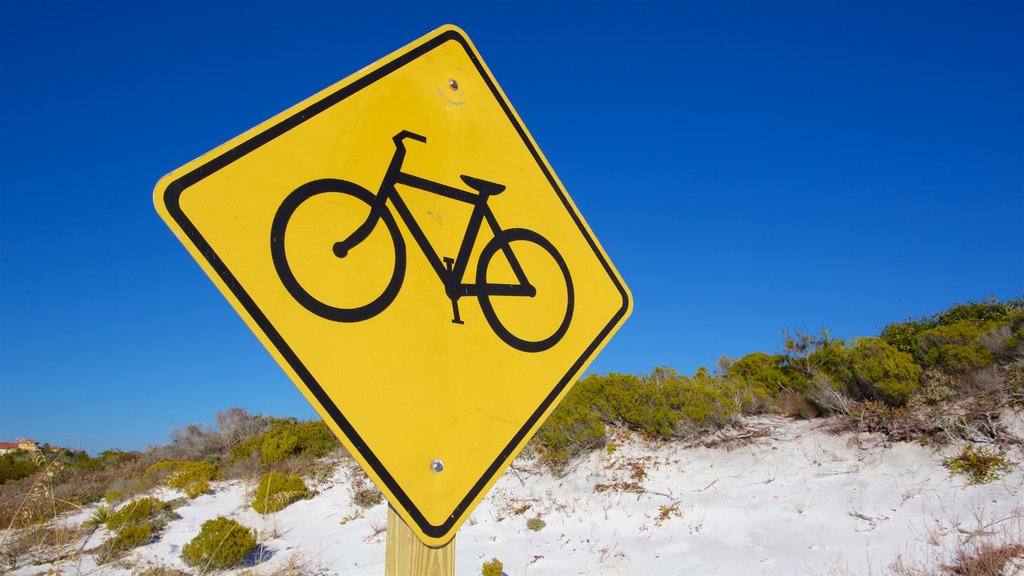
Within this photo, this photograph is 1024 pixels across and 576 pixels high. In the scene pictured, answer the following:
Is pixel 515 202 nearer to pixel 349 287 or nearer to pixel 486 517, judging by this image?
pixel 349 287

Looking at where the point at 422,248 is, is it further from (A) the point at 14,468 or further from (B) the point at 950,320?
(A) the point at 14,468

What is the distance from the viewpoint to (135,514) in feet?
28.7

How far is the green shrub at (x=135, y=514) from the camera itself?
8.23 meters

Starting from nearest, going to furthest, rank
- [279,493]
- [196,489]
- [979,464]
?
1. [979,464]
2. [279,493]
3. [196,489]

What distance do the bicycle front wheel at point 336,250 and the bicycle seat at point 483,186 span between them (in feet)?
1.15

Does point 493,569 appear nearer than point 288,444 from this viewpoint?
Yes

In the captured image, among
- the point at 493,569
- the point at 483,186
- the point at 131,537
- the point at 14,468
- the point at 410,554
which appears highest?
the point at 14,468

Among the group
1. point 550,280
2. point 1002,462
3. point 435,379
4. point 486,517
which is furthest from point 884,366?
point 435,379

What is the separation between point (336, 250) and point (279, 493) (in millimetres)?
10384

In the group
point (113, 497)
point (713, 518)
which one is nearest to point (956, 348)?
point (713, 518)

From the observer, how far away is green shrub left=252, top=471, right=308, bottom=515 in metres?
9.85

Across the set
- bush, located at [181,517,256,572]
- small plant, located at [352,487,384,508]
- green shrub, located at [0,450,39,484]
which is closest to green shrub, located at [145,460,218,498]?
small plant, located at [352,487,384,508]

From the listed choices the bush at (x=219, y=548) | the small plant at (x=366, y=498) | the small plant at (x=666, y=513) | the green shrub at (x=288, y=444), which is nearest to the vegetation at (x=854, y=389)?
the small plant at (x=666, y=513)

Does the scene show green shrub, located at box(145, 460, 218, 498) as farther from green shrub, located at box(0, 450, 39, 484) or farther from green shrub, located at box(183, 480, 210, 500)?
green shrub, located at box(0, 450, 39, 484)
